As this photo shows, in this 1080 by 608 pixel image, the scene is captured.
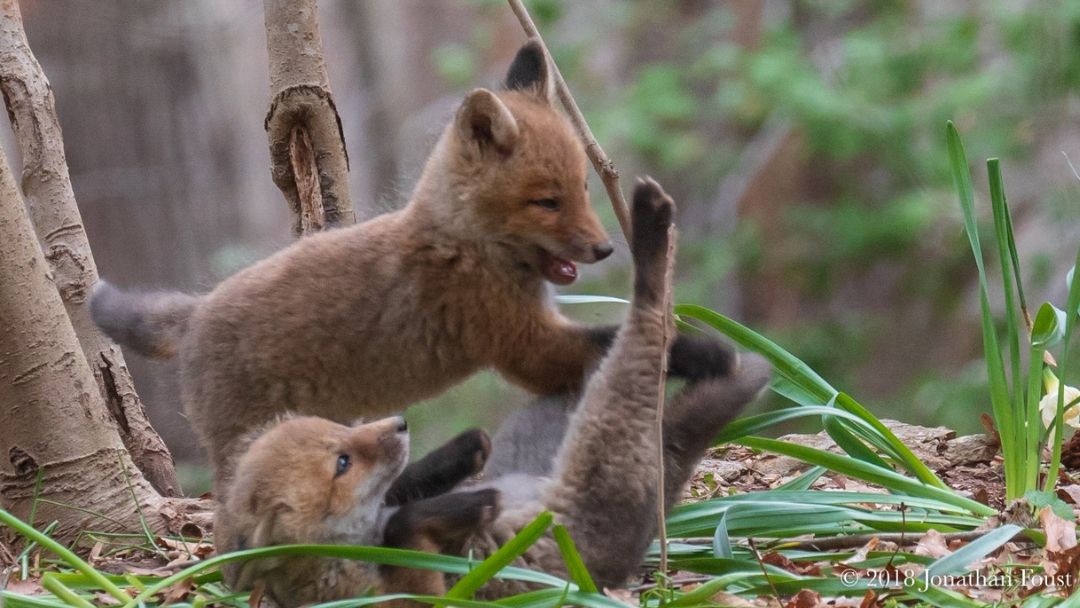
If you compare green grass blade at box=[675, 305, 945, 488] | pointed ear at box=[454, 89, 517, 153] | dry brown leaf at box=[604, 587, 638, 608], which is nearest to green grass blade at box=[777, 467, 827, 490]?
green grass blade at box=[675, 305, 945, 488]

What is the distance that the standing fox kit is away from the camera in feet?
15.4

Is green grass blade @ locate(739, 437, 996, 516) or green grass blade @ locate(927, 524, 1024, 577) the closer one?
green grass blade @ locate(927, 524, 1024, 577)

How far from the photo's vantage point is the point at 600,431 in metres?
3.95

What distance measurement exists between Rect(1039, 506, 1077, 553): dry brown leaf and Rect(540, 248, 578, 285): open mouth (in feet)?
5.99

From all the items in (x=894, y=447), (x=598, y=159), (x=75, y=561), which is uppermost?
(x=598, y=159)

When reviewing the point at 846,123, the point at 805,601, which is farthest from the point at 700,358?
the point at 846,123

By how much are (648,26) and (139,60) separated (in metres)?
6.57

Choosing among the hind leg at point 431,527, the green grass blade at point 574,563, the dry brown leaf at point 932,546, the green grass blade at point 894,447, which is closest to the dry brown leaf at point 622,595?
the green grass blade at point 574,563

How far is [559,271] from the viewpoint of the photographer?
193 inches

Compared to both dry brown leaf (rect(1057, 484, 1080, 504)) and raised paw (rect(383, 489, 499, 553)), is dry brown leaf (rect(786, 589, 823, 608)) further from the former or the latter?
dry brown leaf (rect(1057, 484, 1080, 504))

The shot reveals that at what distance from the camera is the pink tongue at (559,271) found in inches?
192

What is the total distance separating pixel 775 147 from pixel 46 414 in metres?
10.3

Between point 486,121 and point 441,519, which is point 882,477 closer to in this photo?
point 441,519

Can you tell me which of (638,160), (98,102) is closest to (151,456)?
(98,102)
